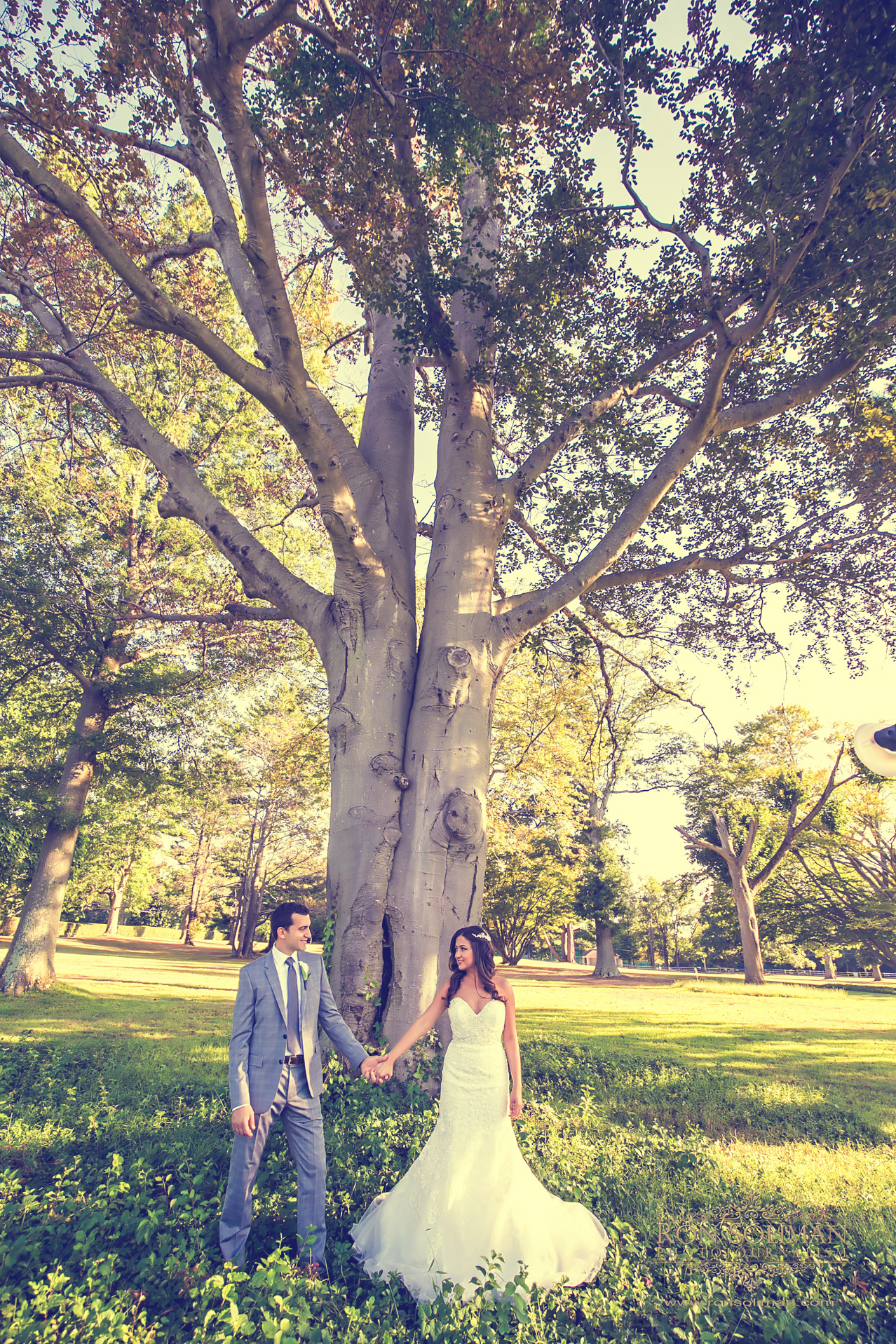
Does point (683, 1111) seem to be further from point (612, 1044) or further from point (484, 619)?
point (484, 619)

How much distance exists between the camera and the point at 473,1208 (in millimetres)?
3588

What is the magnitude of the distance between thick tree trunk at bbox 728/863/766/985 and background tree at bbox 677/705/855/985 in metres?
0.03

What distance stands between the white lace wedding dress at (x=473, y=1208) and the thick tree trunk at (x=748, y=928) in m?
25.8

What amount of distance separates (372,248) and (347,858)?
20.3 feet

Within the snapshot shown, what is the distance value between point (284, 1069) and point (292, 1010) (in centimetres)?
28

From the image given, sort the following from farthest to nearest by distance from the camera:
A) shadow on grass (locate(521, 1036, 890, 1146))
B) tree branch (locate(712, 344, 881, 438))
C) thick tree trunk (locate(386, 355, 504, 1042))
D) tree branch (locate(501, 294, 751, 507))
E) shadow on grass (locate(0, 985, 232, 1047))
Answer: shadow on grass (locate(0, 985, 232, 1047))
tree branch (locate(501, 294, 751, 507))
tree branch (locate(712, 344, 881, 438))
shadow on grass (locate(521, 1036, 890, 1146))
thick tree trunk (locate(386, 355, 504, 1042))

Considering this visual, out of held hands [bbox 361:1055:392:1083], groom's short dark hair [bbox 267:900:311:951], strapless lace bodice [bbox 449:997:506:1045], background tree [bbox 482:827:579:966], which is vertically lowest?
held hands [bbox 361:1055:392:1083]

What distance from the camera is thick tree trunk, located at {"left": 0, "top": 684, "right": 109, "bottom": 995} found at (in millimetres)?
13836

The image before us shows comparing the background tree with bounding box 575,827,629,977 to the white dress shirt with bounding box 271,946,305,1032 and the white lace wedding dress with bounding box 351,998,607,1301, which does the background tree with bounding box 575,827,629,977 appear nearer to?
the white lace wedding dress with bounding box 351,998,607,1301

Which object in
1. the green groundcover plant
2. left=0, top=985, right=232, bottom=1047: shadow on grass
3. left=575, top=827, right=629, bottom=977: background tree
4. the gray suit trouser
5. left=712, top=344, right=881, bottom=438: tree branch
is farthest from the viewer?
left=575, top=827, right=629, bottom=977: background tree

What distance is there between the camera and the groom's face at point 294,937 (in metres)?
Result: 3.92

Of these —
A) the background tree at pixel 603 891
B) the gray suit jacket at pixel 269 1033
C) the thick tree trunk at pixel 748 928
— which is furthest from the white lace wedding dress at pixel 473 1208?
the background tree at pixel 603 891

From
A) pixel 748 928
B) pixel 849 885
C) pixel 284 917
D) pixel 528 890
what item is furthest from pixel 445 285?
pixel 849 885

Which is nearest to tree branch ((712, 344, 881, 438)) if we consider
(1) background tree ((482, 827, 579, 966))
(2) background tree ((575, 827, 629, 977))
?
(1) background tree ((482, 827, 579, 966))
